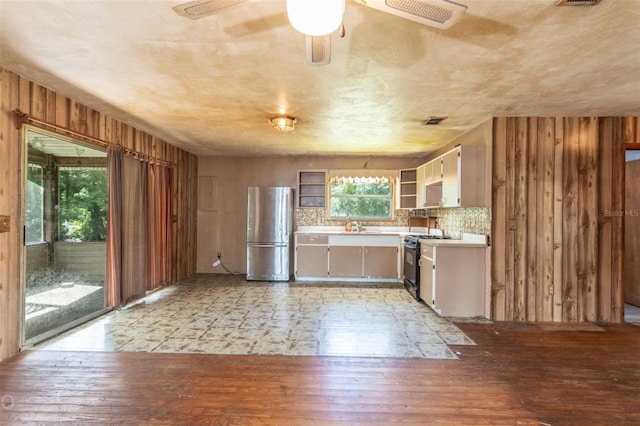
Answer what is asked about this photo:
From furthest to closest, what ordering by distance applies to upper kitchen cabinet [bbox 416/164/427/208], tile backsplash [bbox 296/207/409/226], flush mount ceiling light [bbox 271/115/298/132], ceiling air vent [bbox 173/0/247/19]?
tile backsplash [bbox 296/207/409/226]
upper kitchen cabinet [bbox 416/164/427/208]
flush mount ceiling light [bbox 271/115/298/132]
ceiling air vent [bbox 173/0/247/19]

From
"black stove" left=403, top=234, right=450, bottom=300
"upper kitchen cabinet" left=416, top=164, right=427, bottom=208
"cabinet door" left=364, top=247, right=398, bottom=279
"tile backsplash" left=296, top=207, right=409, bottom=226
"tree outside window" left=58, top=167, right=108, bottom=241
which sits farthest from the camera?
"tile backsplash" left=296, top=207, right=409, bottom=226

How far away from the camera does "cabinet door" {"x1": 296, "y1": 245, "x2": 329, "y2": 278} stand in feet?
18.6

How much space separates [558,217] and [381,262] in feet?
8.92

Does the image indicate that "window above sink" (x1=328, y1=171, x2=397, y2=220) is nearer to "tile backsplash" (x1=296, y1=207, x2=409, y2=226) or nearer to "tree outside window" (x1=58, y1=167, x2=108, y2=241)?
"tile backsplash" (x1=296, y1=207, x2=409, y2=226)

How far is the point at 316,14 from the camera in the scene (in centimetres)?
121

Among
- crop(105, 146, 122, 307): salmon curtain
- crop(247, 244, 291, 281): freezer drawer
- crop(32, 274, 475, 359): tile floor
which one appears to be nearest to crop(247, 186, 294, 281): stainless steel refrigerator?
crop(247, 244, 291, 281): freezer drawer

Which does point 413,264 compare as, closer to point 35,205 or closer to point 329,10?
point 329,10

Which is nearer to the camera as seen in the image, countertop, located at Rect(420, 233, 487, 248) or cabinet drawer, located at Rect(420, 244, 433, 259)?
countertop, located at Rect(420, 233, 487, 248)

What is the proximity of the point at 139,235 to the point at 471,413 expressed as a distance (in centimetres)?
414

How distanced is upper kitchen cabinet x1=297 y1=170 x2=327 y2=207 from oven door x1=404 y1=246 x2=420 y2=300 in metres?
2.00

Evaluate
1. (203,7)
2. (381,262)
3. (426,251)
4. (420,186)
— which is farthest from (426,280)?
(203,7)

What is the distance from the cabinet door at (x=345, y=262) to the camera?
5.62 metres

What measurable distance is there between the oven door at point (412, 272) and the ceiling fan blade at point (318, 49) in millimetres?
3404

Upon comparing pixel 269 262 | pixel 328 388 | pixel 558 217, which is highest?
pixel 558 217
